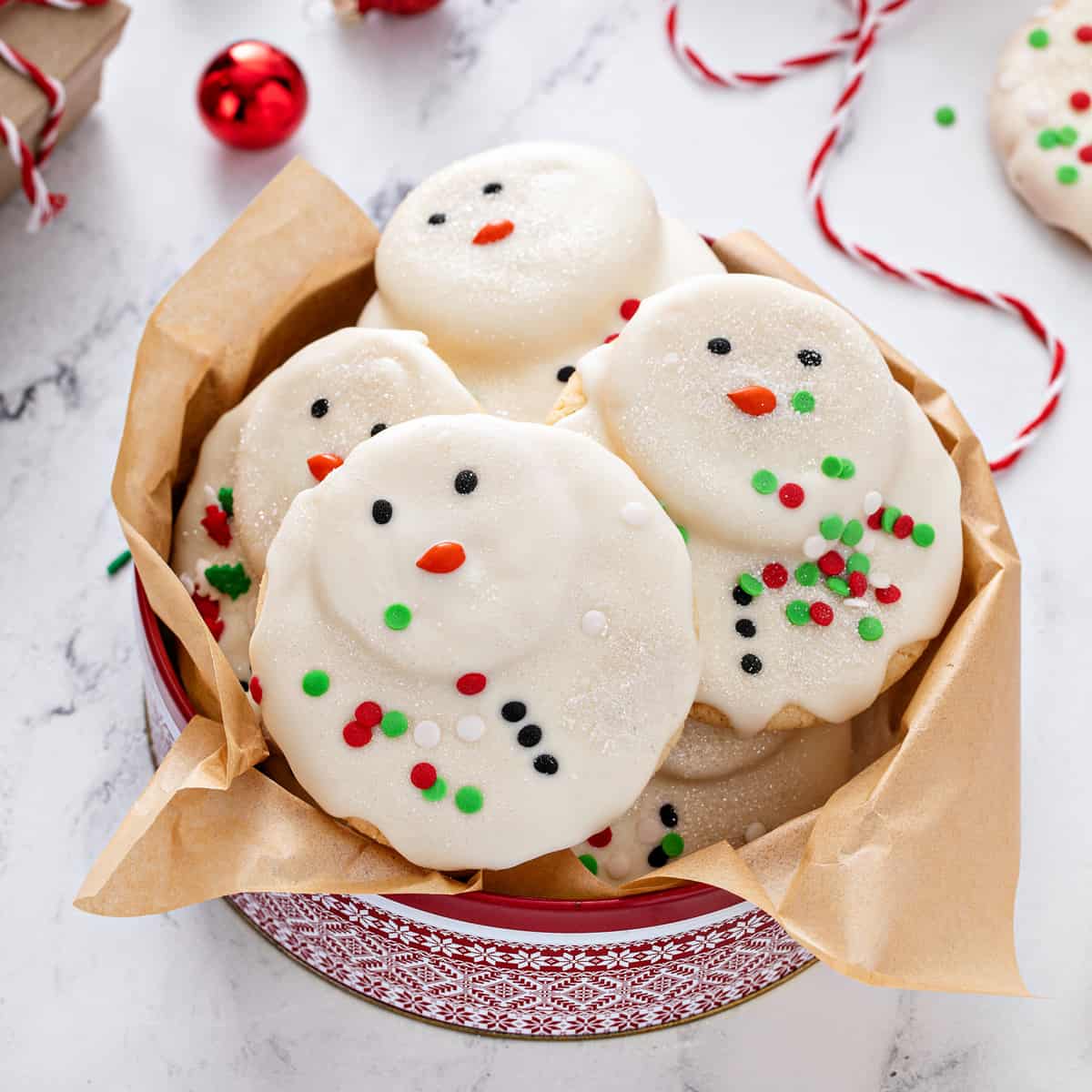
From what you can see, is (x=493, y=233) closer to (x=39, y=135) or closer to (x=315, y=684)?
(x=315, y=684)

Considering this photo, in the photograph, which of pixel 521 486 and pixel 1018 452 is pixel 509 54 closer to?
pixel 1018 452

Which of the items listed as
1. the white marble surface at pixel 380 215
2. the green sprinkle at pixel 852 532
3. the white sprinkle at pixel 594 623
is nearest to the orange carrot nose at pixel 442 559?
the white sprinkle at pixel 594 623

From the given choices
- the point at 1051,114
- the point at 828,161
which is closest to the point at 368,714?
the point at 828,161

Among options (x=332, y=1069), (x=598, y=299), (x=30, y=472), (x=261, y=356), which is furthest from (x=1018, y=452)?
(x=30, y=472)

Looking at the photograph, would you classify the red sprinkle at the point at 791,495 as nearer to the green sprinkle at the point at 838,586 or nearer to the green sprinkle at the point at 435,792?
the green sprinkle at the point at 838,586

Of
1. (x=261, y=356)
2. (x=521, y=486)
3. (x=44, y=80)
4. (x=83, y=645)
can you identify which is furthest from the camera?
(x=44, y=80)

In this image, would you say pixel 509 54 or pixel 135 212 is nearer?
pixel 135 212
